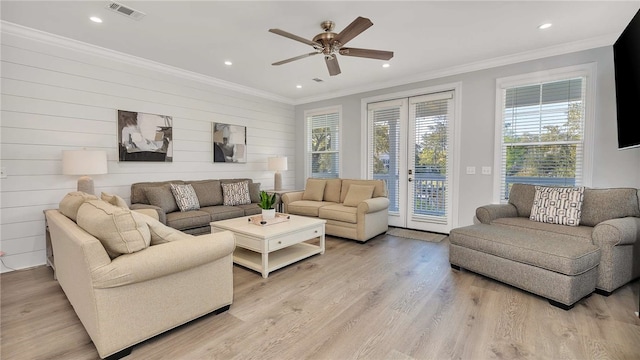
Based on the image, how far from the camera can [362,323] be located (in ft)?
6.74

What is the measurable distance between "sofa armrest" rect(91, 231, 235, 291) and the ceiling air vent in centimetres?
231

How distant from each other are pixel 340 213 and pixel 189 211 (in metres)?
2.15

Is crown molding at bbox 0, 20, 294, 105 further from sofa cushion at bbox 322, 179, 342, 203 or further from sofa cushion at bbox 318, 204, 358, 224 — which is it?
sofa cushion at bbox 318, 204, 358, 224

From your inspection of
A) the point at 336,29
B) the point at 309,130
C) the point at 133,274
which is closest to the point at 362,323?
the point at 133,274

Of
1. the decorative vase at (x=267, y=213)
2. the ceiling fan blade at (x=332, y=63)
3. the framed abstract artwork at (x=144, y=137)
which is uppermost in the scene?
the ceiling fan blade at (x=332, y=63)

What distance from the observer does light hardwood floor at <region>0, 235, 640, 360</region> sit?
5.72 feet

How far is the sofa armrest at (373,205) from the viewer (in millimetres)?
4035

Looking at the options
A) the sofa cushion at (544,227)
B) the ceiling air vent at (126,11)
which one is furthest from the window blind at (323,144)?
the ceiling air vent at (126,11)

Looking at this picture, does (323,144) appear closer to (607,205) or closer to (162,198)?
(162,198)

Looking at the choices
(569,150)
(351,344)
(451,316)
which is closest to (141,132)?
(351,344)

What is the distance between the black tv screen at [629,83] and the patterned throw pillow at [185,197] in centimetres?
468

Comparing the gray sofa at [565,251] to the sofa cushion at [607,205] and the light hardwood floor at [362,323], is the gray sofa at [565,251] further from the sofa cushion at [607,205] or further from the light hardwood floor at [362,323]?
the light hardwood floor at [362,323]

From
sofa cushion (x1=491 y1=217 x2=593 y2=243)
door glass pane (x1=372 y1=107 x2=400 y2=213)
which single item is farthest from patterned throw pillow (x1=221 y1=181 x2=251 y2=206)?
sofa cushion (x1=491 y1=217 x2=593 y2=243)

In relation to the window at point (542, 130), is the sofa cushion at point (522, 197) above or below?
below
